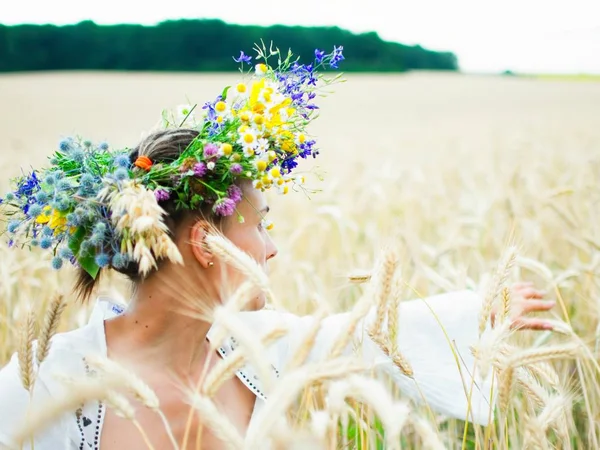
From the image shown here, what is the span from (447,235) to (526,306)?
1.64 metres

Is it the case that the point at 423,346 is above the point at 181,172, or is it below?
below

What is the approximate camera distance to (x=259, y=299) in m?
1.68

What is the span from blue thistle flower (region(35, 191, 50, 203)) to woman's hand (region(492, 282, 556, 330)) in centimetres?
126

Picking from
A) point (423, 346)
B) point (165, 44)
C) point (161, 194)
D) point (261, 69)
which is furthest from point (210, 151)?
point (165, 44)

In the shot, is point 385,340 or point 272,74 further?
point 272,74

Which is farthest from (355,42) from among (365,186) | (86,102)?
(365,186)

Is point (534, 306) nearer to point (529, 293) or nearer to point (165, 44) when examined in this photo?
point (529, 293)

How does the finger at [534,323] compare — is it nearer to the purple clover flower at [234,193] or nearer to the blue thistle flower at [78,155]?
the purple clover flower at [234,193]

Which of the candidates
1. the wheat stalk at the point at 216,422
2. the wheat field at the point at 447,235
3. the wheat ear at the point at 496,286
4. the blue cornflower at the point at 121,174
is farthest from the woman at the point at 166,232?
the wheat stalk at the point at 216,422

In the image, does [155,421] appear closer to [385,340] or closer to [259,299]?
[259,299]

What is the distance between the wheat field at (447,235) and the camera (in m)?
1.73

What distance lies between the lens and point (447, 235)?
346 cm

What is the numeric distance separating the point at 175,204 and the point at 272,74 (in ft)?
1.44

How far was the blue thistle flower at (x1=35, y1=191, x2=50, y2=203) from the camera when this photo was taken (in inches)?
59.1
